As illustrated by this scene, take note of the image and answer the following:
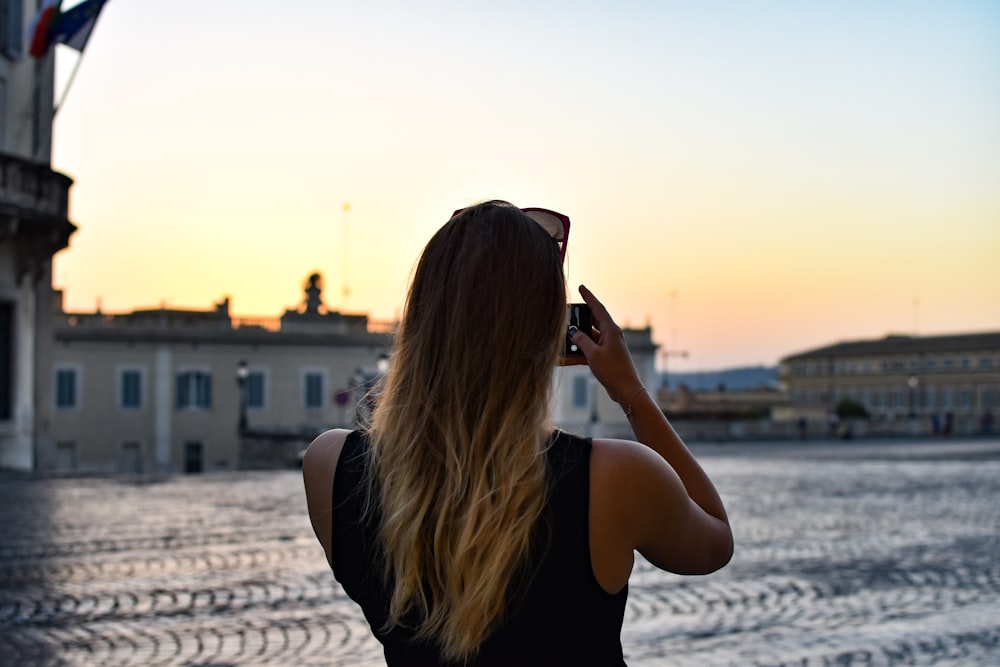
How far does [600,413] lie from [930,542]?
40335mm

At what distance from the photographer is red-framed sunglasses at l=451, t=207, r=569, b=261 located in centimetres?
202

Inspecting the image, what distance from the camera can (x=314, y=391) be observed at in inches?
1971

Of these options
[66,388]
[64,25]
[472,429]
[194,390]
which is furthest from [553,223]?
[66,388]

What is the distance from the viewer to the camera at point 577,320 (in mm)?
2053

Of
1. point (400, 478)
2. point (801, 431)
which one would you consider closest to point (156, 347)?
point (801, 431)

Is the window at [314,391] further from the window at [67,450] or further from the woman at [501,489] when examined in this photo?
the woman at [501,489]

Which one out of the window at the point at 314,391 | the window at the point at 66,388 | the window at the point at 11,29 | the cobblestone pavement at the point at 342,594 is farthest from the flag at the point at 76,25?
the window at the point at 314,391

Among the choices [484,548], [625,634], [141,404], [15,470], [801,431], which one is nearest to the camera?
[484,548]

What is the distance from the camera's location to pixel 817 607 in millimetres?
8273

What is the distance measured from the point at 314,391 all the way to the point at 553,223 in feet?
160

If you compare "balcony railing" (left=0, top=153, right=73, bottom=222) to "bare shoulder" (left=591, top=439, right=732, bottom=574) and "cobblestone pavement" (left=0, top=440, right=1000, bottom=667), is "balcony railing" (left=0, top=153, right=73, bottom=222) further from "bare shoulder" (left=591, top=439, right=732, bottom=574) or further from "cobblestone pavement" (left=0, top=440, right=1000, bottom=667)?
"bare shoulder" (left=591, top=439, right=732, bottom=574)

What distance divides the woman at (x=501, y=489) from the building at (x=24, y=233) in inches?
916

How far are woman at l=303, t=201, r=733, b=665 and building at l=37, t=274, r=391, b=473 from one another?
141 feet

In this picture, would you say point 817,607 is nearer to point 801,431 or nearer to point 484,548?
point 484,548
